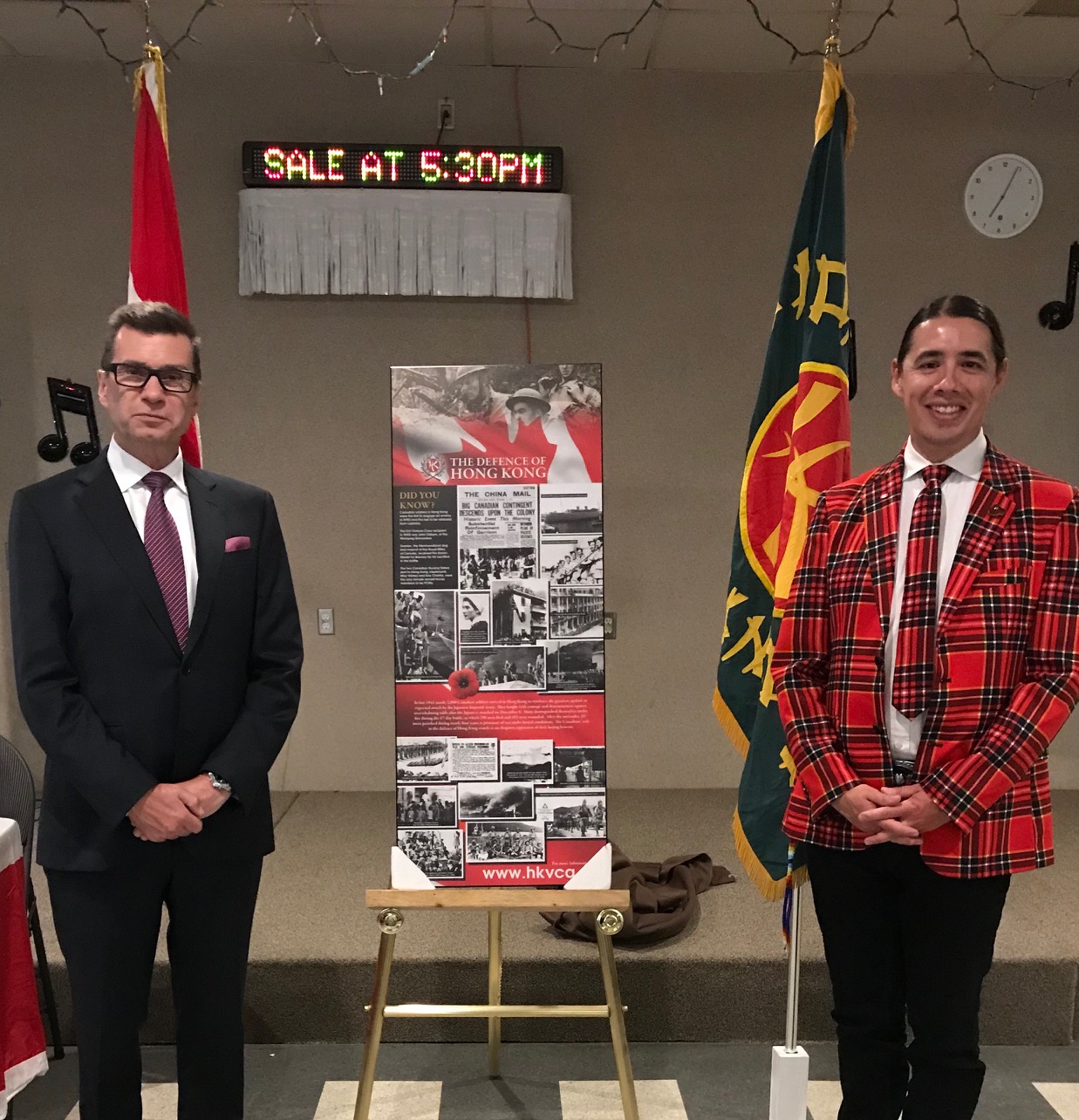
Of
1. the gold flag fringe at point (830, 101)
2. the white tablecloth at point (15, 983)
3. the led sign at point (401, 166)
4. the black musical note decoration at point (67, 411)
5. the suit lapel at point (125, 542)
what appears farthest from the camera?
the led sign at point (401, 166)

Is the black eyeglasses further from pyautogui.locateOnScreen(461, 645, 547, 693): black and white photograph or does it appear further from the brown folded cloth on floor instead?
the brown folded cloth on floor

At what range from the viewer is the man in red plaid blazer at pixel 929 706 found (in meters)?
1.62

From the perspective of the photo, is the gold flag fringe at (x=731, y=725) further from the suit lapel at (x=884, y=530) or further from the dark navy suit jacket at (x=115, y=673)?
the dark navy suit jacket at (x=115, y=673)

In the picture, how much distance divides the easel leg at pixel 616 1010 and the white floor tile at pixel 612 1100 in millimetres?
263

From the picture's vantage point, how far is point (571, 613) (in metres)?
2.08

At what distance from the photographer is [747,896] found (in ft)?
9.83

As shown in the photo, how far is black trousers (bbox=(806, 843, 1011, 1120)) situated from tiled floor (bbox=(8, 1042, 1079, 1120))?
646mm

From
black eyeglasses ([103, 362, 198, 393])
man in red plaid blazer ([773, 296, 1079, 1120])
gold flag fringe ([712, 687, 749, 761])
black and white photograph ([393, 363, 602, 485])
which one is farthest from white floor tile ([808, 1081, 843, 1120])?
black eyeglasses ([103, 362, 198, 393])

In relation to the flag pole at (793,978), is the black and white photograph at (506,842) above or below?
above

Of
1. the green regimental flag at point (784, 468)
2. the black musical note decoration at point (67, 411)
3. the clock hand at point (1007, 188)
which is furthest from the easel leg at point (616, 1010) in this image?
the clock hand at point (1007, 188)

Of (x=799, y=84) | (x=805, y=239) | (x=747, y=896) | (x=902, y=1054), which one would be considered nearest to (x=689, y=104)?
(x=799, y=84)

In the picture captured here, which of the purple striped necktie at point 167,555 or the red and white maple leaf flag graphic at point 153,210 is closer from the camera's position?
the purple striped necktie at point 167,555

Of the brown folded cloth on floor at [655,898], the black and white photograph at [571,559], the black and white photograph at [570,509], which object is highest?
the black and white photograph at [570,509]

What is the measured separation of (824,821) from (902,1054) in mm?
448
